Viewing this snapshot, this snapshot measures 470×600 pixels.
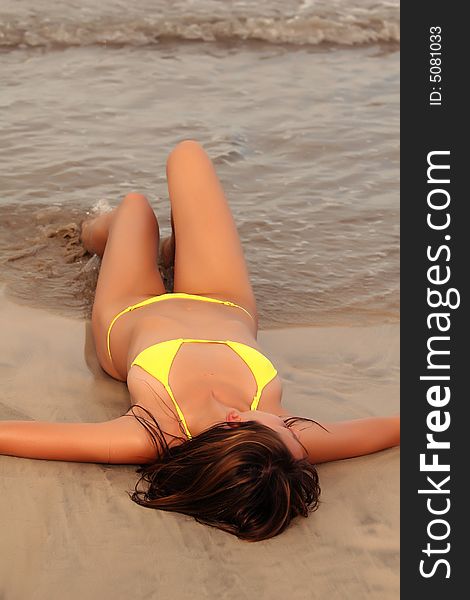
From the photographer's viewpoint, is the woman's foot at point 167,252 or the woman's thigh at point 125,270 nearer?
the woman's thigh at point 125,270

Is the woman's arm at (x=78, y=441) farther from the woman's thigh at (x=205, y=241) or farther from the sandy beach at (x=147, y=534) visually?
the woman's thigh at (x=205, y=241)

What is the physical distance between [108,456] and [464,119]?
2.88 meters

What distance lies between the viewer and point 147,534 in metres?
3.12

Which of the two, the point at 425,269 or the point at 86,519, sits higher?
the point at 425,269

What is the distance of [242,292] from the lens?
4277 millimetres

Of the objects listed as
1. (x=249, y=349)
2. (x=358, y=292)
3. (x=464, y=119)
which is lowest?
(x=358, y=292)

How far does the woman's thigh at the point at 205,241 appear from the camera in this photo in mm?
4281

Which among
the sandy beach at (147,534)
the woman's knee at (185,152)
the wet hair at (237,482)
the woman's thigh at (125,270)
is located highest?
the woman's knee at (185,152)

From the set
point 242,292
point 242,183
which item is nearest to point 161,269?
point 242,292

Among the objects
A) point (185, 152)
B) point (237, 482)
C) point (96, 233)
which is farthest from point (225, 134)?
point (237, 482)

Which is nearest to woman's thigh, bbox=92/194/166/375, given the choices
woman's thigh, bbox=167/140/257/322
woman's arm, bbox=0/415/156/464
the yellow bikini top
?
woman's thigh, bbox=167/140/257/322

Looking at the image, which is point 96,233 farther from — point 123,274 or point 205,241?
point 205,241

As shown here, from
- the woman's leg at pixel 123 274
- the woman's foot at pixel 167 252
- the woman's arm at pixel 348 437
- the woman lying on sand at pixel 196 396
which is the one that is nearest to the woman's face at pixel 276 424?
the woman lying on sand at pixel 196 396

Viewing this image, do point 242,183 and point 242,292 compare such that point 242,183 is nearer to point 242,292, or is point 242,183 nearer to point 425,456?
point 242,292
